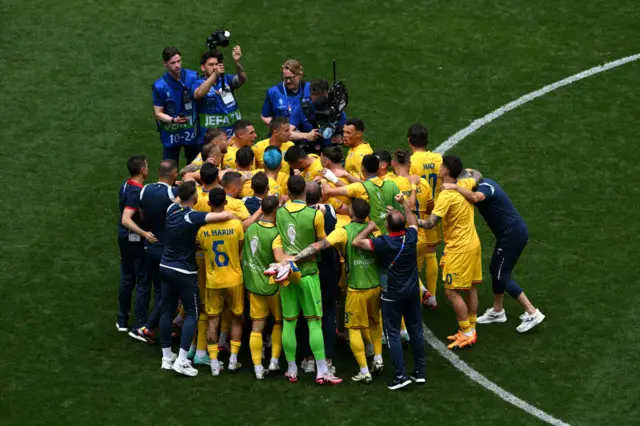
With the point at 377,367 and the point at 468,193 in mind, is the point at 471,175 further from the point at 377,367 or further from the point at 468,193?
the point at 377,367

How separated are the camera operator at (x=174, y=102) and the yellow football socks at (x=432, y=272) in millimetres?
3910

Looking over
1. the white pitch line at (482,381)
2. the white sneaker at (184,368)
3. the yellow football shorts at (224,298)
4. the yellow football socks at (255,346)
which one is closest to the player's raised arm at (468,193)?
the white pitch line at (482,381)

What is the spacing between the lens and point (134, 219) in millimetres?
14297

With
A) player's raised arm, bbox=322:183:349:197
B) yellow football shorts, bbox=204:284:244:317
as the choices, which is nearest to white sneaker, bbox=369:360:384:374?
yellow football shorts, bbox=204:284:244:317

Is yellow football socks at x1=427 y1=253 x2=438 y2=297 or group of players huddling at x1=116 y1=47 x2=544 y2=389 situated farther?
yellow football socks at x1=427 y1=253 x2=438 y2=297

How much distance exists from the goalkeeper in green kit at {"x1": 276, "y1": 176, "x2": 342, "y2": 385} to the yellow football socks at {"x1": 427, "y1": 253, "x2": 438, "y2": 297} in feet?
7.43

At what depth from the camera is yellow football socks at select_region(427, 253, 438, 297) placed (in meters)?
15.2

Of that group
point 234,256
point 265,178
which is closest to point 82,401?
point 234,256

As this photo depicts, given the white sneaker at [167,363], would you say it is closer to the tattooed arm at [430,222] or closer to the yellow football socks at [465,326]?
the tattooed arm at [430,222]

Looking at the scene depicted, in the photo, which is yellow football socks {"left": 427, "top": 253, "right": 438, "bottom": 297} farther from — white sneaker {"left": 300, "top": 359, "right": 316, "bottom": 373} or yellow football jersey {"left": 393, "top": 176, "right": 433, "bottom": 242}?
white sneaker {"left": 300, "top": 359, "right": 316, "bottom": 373}

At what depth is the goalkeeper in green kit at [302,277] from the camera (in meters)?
13.3

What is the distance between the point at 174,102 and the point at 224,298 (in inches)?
157

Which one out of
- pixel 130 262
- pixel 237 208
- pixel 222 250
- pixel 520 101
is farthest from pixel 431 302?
pixel 520 101

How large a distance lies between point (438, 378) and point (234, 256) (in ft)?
8.71
